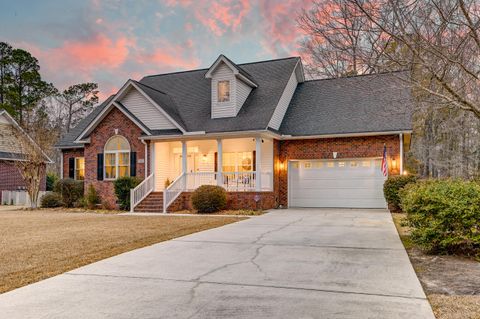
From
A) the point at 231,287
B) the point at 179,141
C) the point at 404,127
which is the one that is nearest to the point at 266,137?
the point at 179,141

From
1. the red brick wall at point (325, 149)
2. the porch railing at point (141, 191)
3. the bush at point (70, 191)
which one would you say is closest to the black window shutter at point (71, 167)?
the bush at point (70, 191)

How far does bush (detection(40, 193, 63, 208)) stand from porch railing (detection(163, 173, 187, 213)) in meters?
7.50

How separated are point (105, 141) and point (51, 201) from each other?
15.6 feet

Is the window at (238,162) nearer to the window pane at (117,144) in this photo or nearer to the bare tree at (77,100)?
the window pane at (117,144)

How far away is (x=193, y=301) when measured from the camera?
4402 millimetres

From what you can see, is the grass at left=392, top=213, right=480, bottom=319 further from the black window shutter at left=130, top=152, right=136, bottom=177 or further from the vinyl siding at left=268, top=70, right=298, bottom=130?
the black window shutter at left=130, top=152, right=136, bottom=177

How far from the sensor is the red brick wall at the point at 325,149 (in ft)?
57.3

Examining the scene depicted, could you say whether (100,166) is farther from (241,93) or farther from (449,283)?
(449,283)

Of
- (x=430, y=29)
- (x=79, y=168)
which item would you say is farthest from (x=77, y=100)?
(x=430, y=29)

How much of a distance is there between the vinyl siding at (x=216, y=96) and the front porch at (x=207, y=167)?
4.36ft

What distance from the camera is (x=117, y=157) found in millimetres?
20031

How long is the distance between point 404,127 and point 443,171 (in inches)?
656

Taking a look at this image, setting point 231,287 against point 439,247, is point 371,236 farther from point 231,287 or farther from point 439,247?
point 231,287

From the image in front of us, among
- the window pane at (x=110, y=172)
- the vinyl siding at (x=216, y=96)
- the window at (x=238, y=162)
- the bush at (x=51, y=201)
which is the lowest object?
the bush at (x=51, y=201)
